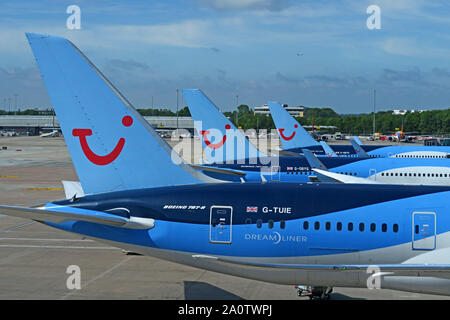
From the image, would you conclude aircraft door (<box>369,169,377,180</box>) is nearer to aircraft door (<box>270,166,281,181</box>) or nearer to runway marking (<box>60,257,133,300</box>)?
aircraft door (<box>270,166,281,181</box>)

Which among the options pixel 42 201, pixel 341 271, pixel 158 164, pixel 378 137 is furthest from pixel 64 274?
pixel 378 137

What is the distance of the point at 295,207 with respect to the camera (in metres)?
16.5

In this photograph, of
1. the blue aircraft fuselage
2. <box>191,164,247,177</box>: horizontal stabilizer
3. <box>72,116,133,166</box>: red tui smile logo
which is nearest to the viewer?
the blue aircraft fuselage

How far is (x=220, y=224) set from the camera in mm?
16469

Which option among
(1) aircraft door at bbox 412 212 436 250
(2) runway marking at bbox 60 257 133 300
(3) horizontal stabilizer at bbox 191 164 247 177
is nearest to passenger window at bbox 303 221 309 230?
(1) aircraft door at bbox 412 212 436 250

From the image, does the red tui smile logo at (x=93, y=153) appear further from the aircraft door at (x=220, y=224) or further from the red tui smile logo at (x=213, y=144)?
the red tui smile logo at (x=213, y=144)

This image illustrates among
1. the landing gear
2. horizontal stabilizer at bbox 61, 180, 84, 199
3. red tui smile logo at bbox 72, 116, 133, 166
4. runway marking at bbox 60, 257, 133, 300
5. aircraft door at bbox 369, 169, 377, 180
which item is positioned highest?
red tui smile logo at bbox 72, 116, 133, 166

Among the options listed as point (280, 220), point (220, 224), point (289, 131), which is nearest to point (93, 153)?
point (220, 224)

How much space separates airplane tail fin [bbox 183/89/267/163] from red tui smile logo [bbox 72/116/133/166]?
65.2ft

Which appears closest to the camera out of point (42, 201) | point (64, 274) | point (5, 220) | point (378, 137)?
point (64, 274)

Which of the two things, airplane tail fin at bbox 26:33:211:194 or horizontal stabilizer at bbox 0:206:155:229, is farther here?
airplane tail fin at bbox 26:33:211:194

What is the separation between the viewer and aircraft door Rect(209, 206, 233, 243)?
16359 mm
